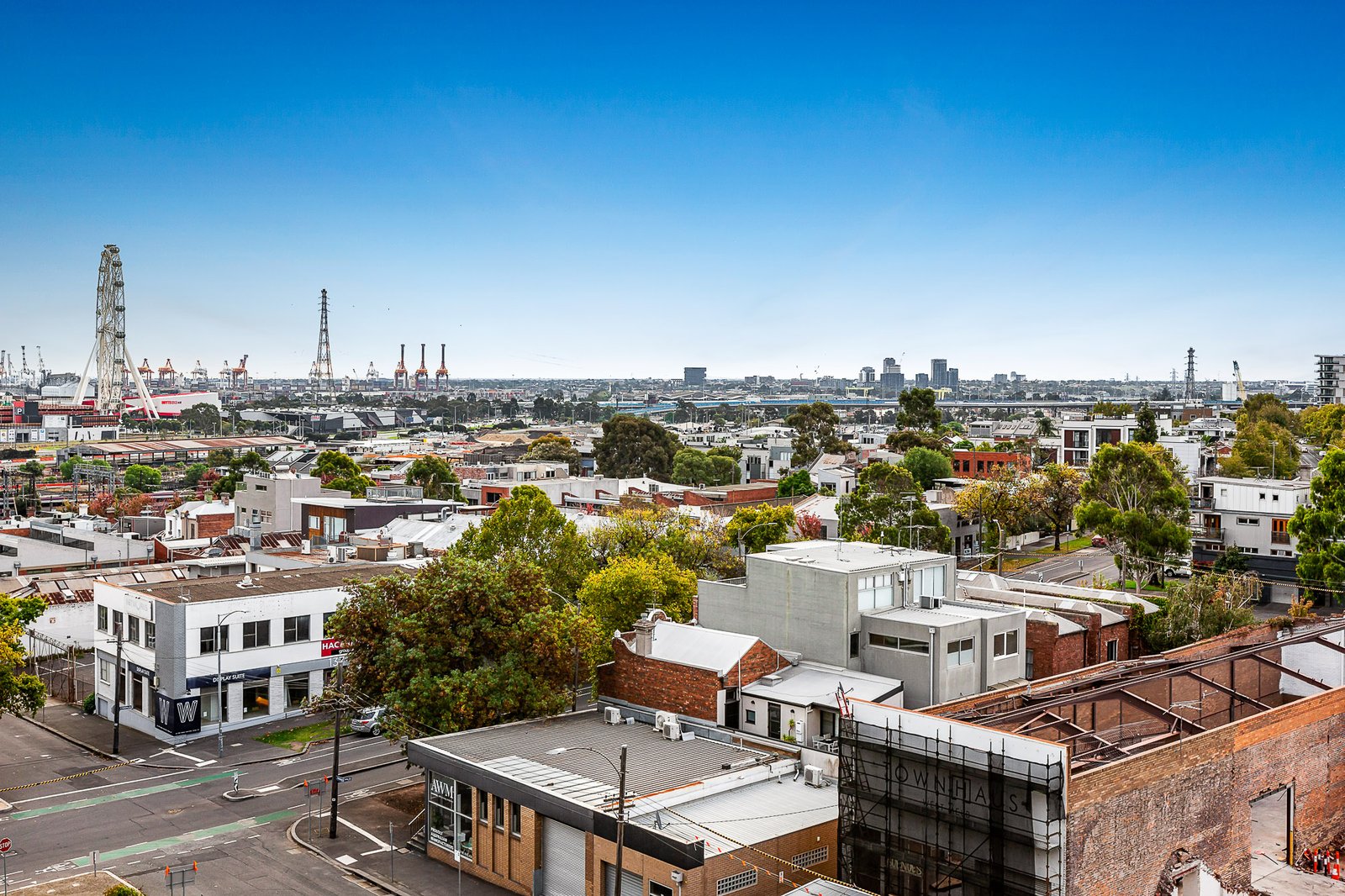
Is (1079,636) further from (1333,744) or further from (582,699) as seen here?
(582,699)

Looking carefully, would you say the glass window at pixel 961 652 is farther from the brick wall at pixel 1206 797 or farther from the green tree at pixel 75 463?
the green tree at pixel 75 463

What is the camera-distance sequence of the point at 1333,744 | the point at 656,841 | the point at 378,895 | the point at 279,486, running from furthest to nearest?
1. the point at 279,486
2. the point at 1333,744
3. the point at 378,895
4. the point at 656,841

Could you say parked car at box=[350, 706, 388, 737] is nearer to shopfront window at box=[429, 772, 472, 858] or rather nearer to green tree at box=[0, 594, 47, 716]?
green tree at box=[0, 594, 47, 716]

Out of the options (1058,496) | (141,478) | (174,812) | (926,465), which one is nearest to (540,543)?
(174,812)

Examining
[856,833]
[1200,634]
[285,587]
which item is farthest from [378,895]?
[1200,634]

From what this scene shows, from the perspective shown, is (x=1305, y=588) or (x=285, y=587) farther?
(x=1305, y=588)

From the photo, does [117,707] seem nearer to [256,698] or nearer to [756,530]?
[256,698]

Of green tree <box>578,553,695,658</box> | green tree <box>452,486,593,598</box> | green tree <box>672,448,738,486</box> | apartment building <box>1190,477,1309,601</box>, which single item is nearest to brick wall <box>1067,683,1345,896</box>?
green tree <box>578,553,695,658</box>
